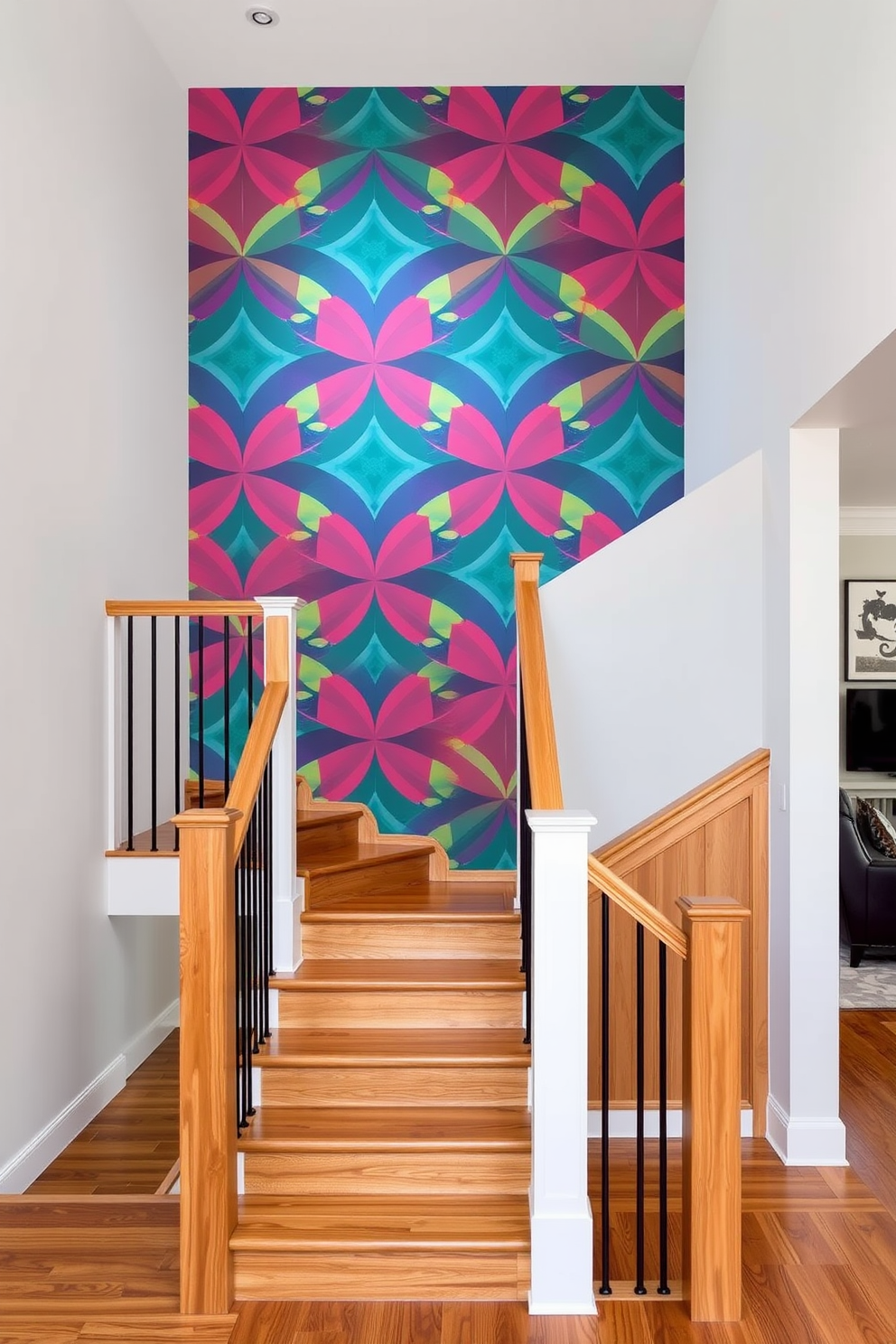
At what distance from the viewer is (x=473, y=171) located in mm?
A: 5332

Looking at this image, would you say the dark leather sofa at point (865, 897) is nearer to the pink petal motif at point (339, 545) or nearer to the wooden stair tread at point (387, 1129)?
the pink petal motif at point (339, 545)

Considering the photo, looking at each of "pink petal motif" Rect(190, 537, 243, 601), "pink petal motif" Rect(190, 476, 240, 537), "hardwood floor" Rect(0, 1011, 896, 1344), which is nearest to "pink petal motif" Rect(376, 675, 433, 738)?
"pink petal motif" Rect(190, 537, 243, 601)

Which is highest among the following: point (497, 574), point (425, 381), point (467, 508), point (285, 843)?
point (425, 381)

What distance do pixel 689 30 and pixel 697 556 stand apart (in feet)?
8.29

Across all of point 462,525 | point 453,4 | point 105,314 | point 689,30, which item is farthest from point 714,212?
point 105,314

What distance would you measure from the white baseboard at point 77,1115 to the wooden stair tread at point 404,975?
0.93 metres

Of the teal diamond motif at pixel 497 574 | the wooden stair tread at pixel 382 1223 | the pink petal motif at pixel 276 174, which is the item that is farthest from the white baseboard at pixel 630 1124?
the pink petal motif at pixel 276 174

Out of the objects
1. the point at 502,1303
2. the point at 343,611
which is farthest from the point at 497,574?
the point at 502,1303

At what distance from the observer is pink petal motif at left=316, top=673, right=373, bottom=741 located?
5.29m

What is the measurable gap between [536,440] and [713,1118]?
3.47m

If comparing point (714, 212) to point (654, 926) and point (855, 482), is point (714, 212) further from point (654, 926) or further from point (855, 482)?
point (654, 926)

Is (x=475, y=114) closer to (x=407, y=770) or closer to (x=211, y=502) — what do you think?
(x=211, y=502)

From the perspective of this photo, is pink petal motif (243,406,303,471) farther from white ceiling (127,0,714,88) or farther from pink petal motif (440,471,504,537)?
white ceiling (127,0,714,88)

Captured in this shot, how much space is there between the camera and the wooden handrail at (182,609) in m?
4.12
